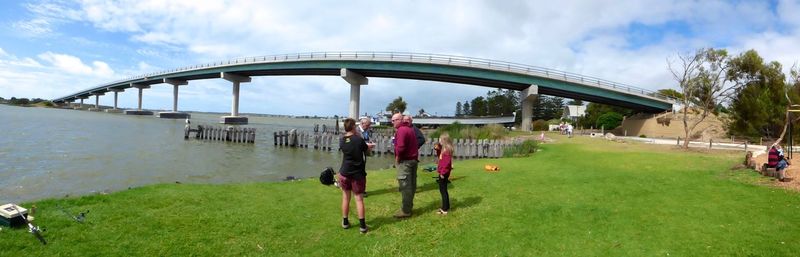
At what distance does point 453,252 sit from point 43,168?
17030mm

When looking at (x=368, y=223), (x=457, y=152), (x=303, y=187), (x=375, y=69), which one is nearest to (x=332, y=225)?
(x=368, y=223)

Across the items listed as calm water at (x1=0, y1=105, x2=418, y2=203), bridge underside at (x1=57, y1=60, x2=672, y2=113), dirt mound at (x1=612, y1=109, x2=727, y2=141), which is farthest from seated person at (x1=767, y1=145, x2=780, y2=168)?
bridge underside at (x1=57, y1=60, x2=672, y2=113)

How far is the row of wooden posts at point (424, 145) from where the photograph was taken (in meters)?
24.7

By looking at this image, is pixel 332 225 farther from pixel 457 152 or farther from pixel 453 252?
pixel 457 152

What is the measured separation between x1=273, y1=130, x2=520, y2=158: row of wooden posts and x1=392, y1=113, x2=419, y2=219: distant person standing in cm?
1722

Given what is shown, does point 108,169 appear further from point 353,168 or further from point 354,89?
point 354,89

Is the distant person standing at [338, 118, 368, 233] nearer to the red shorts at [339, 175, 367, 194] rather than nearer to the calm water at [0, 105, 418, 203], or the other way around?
the red shorts at [339, 175, 367, 194]

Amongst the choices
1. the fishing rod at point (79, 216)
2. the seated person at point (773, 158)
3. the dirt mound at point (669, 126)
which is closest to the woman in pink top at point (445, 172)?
the fishing rod at point (79, 216)

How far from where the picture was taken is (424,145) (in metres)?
27.0

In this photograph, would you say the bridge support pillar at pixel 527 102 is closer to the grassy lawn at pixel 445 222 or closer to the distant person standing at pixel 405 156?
the grassy lawn at pixel 445 222

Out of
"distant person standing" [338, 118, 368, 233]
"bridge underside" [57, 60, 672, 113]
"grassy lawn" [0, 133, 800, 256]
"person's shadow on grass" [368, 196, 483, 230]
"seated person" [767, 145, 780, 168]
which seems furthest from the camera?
"bridge underside" [57, 60, 672, 113]

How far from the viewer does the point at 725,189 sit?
28.9 feet

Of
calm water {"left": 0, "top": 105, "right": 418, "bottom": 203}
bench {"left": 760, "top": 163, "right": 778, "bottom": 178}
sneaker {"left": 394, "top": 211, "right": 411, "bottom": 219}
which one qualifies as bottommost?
calm water {"left": 0, "top": 105, "right": 418, "bottom": 203}

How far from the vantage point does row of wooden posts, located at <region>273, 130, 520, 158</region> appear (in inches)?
973
